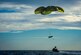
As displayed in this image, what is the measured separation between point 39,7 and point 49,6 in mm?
1279

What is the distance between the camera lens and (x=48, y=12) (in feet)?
109

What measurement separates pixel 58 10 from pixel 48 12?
1.39m

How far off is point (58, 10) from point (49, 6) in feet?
3.31

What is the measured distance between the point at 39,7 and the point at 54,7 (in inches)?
70.7

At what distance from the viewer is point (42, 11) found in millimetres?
33000

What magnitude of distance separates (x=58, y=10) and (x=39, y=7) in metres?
2.20

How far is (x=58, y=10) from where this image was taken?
105 ft

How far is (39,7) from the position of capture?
33.2 metres

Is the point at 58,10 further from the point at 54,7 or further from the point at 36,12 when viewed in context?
the point at 36,12

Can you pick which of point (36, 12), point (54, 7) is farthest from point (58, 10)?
point (36, 12)

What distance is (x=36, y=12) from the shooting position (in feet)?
110

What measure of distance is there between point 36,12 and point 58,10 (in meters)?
2.52
